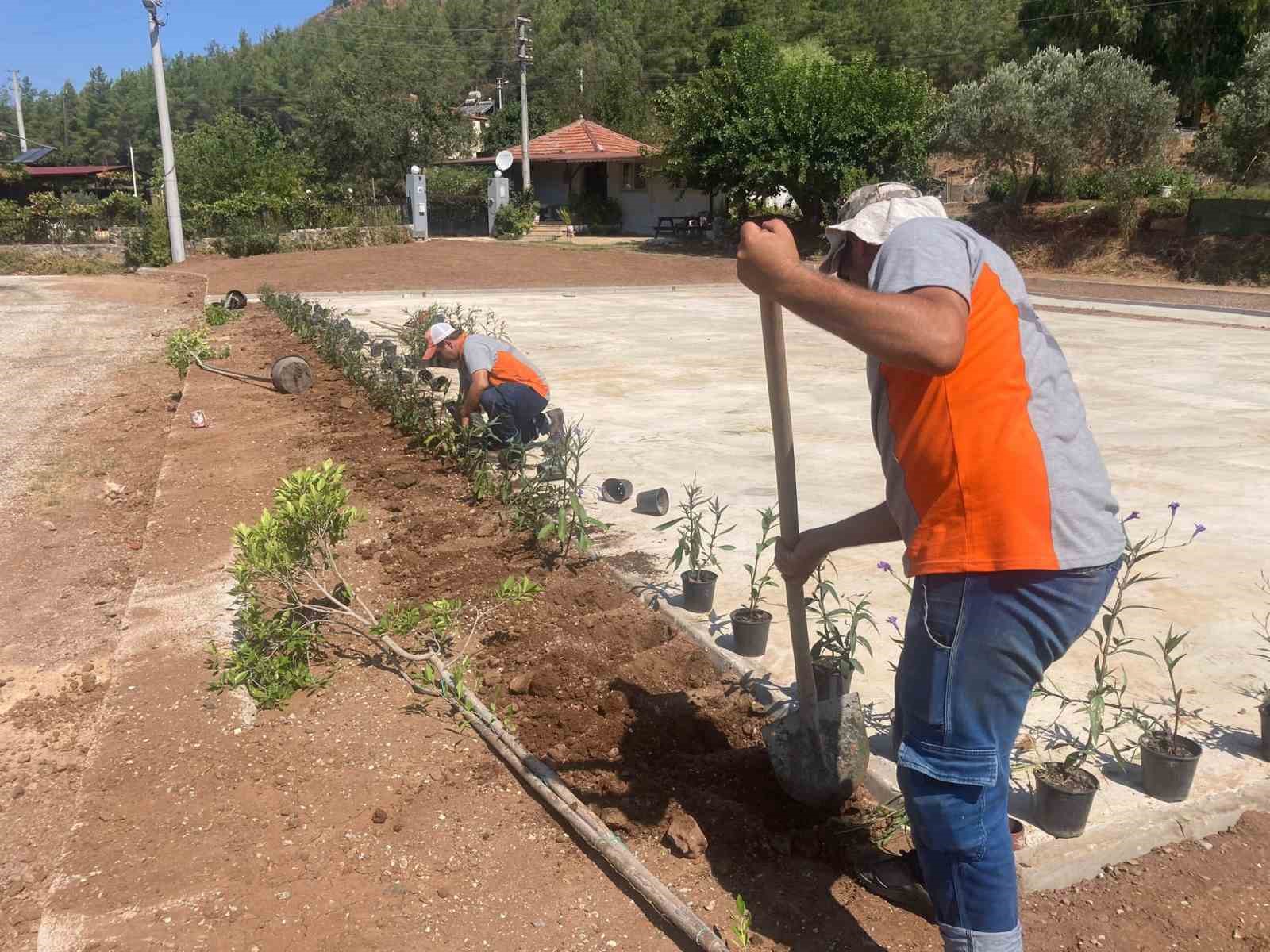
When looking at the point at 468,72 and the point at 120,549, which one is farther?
the point at 468,72

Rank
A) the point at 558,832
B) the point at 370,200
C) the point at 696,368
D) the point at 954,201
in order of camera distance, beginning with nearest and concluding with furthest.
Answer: the point at 558,832 → the point at 696,368 → the point at 954,201 → the point at 370,200

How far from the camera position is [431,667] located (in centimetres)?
360

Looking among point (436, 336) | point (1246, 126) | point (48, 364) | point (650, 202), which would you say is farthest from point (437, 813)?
point (650, 202)

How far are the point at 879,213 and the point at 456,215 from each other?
40682mm

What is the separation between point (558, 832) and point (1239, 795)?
2.03 m

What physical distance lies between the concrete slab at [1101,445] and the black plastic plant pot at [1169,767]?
45 mm

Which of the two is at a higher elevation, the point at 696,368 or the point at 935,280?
the point at 935,280

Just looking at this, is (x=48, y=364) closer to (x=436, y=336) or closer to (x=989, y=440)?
(x=436, y=336)

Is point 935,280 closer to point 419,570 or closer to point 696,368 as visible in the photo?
point 419,570

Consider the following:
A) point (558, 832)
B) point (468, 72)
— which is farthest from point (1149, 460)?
point (468, 72)

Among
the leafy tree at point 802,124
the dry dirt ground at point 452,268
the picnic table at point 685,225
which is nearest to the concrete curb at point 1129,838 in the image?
the dry dirt ground at point 452,268

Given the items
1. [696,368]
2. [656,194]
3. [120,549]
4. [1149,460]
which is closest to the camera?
[120,549]

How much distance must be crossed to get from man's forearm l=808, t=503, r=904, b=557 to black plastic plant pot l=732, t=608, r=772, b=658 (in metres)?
1.42

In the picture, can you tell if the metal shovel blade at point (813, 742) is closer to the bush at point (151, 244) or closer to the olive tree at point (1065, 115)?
the olive tree at point (1065, 115)
